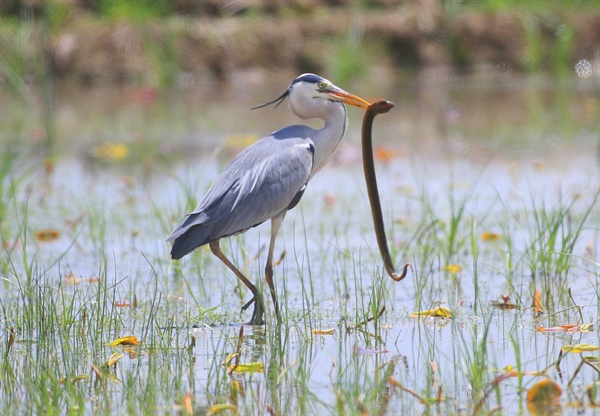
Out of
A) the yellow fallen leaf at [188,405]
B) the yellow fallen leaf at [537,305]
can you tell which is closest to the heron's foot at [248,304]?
the yellow fallen leaf at [537,305]

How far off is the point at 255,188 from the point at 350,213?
1.79m

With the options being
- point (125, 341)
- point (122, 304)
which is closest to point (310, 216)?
point (122, 304)

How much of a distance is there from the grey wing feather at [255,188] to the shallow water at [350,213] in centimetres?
19

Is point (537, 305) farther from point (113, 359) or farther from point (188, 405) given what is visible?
point (188, 405)

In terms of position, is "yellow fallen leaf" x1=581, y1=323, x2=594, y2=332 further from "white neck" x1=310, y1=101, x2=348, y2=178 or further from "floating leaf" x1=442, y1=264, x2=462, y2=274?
"white neck" x1=310, y1=101, x2=348, y2=178

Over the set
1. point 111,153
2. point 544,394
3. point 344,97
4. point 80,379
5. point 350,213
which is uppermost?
point 111,153

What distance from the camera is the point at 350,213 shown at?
6562 millimetres

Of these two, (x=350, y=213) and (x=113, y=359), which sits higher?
(x=350, y=213)

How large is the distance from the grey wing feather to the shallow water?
0.63ft

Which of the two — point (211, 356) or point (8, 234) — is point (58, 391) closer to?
point (211, 356)

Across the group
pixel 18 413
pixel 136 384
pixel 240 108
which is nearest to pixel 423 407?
pixel 136 384

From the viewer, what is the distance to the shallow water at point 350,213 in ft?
13.3

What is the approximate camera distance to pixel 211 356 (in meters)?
4.04

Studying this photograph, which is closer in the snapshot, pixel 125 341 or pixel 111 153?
pixel 125 341
